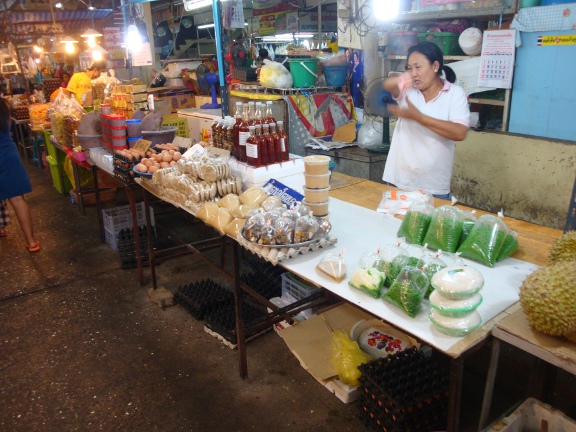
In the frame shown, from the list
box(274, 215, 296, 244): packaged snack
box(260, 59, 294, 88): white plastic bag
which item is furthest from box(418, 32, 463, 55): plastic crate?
box(274, 215, 296, 244): packaged snack

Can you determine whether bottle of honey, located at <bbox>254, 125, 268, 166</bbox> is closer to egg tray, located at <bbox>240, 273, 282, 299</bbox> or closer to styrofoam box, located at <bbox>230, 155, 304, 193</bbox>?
styrofoam box, located at <bbox>230, 155, 304, 193</bbox>

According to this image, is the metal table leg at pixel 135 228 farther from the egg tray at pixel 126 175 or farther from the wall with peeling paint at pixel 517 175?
the wall with peeling paint at pixel 517 175

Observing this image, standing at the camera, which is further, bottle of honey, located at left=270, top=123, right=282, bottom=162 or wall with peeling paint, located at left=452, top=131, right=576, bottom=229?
wall with peeling paint, located at left=452, top=131, right=576, bottom=229

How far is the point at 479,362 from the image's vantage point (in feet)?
9.84

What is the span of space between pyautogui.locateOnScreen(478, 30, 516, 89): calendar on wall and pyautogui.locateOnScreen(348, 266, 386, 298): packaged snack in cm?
298

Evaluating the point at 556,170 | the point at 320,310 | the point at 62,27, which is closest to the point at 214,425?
the point at 320,310

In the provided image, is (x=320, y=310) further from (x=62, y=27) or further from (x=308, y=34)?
(x=62, y=27)

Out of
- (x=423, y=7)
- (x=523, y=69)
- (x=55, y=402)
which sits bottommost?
(x=55, y=402)

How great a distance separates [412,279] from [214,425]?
61.3 inches

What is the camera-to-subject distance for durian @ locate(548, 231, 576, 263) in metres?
1.70

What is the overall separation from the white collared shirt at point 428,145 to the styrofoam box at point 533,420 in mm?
1593

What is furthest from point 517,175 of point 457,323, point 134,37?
point 134,37

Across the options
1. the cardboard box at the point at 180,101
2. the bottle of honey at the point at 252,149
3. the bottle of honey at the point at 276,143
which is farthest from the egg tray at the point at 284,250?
the cardboard box at the point at 180,101

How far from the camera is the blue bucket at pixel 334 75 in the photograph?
18.2 feet
